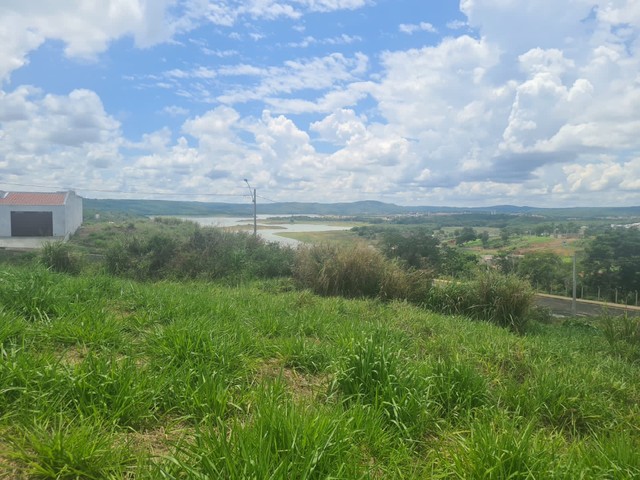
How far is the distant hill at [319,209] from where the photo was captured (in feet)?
108

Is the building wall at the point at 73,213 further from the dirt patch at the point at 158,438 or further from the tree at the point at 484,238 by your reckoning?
the dirt patch at the point at 158,438

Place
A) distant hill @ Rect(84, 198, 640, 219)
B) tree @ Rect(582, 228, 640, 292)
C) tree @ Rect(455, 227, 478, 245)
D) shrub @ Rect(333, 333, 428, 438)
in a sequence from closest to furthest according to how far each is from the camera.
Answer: shrub @ Rect(333, 333, 428, 438), tree @ Rect(582, 228, 640, 292), tree @ Rect(455, 227, 478, 245), distant hill @ Rect(84, 198, 640, 219)

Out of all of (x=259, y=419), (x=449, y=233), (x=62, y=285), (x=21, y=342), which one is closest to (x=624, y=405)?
(x=259, y=419)

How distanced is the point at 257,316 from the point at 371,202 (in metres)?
39.6

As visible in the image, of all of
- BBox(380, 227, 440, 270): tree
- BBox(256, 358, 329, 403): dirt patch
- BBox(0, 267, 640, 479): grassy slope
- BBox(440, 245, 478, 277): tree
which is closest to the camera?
BBox(0, 267, 640, 479): grassy slope

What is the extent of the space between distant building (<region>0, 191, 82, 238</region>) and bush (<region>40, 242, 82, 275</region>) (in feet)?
73.5

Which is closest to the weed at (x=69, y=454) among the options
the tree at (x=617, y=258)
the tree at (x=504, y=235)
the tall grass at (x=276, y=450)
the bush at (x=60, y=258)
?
the tall grass at (x=276, y=450)

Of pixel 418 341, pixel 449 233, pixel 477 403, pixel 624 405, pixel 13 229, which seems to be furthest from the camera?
pixel 13 229

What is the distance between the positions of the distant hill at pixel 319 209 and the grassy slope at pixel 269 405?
28.0 meters

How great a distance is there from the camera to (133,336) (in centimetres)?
381

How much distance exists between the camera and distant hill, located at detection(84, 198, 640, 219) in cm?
3303

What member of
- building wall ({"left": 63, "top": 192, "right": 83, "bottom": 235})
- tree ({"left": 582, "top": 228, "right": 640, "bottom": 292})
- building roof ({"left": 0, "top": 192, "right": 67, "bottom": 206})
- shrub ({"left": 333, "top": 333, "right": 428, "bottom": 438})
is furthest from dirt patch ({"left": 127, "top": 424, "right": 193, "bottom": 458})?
building roof ({"left": 0, "top": 192, "right": 67, "bottom": 206})

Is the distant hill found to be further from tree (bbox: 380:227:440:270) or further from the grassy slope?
the grassy slope

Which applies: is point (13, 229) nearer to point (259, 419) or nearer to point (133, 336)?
point (133, 336)
